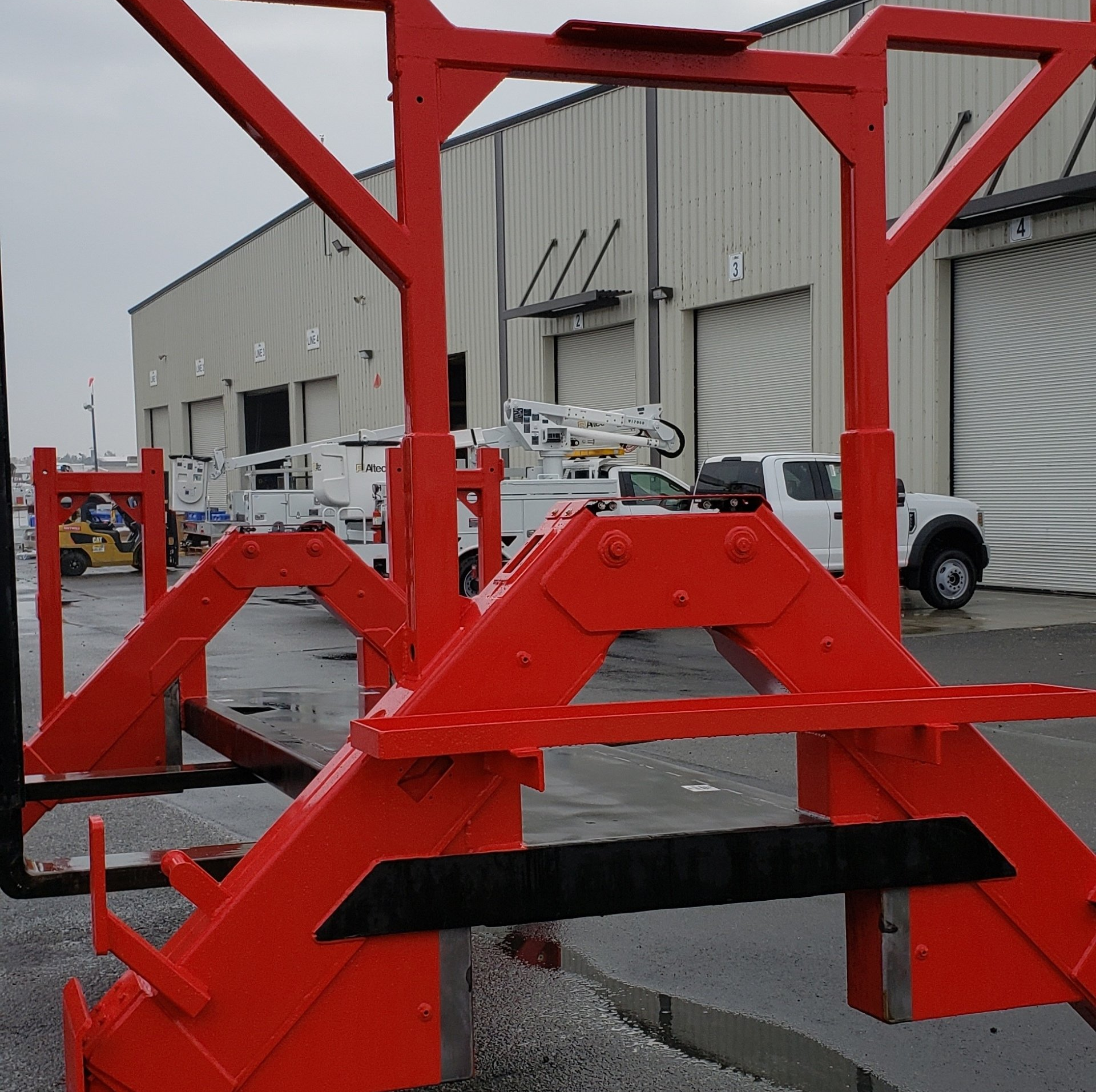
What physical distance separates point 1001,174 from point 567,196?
9352mm

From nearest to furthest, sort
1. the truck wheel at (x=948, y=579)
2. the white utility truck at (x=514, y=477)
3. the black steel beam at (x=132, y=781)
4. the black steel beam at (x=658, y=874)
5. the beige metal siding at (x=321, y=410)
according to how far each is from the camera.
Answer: the black steel beam at (x=658, y=874) → the black steel beam at (x=132, y=781) → the truck wheel at (x=948, y=579) → the white utility truck at (x=514, y=477) → the beige metal siding at (x=321, y=410)

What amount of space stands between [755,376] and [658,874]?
67.8ft

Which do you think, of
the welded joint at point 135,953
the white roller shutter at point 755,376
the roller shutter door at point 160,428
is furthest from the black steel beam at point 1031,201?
the roller shutter door at point 160,428

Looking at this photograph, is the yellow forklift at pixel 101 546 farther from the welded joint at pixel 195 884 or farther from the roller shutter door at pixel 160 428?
the welded joint at pixel 195 884

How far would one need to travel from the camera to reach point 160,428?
4916 centimetres

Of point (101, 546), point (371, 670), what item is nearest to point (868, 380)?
point (371, 670)

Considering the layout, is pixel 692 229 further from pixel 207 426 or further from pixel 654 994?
pixel 207 426

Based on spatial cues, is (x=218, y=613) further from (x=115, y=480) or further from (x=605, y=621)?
(x=605, y=621)

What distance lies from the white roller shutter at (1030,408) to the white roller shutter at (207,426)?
28587 millimetres

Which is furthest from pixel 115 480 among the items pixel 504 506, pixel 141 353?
pixel 141 353

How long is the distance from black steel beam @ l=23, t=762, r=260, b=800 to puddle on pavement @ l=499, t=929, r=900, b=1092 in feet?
4.02

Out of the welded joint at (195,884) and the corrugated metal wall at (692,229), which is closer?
the welded joint at (195,884)

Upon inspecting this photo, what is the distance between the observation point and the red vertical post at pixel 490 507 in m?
5.60

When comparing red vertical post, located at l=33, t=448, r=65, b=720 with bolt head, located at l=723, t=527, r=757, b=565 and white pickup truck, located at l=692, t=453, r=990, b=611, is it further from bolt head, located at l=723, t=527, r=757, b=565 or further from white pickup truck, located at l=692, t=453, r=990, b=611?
white pickup truck, located at l=692, t=453, r=990, b=611
